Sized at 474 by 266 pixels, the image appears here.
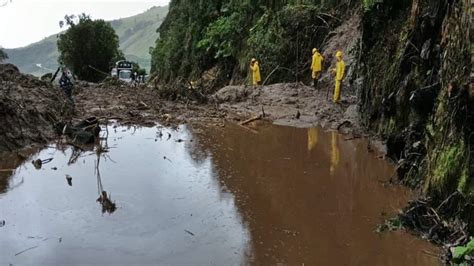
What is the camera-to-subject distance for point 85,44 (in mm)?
44594

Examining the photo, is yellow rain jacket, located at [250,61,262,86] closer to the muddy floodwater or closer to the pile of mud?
the pile of mud

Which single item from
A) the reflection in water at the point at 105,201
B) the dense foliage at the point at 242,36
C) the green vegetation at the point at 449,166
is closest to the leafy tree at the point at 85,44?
the dense foliage at the point at 242,36

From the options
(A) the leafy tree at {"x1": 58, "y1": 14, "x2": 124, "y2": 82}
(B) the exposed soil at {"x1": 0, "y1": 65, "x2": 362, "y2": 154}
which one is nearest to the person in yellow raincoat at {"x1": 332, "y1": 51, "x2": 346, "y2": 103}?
(B) the exposed soil at {"x1": 0, "y1": 65, "x2": 362, "y2": 154}

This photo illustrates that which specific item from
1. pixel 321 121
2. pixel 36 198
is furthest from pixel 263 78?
pixel 36 198

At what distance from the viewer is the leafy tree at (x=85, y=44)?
1750 inches

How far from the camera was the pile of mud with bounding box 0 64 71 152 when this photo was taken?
559 inches

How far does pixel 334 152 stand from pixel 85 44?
35.0 meters

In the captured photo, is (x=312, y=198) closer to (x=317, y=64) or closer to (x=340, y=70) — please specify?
(x=340, y=70)

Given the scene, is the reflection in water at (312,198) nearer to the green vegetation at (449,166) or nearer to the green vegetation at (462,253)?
the green vegetation at (462,253)

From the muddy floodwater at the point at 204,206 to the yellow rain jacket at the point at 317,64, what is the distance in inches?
295

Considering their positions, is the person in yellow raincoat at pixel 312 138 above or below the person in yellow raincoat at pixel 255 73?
below

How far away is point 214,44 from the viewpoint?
111ft

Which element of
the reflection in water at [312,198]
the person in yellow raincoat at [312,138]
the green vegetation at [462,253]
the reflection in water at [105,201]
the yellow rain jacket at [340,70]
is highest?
the yellow rain jacket at [340,70]

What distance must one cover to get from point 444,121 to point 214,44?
85.5 feet
